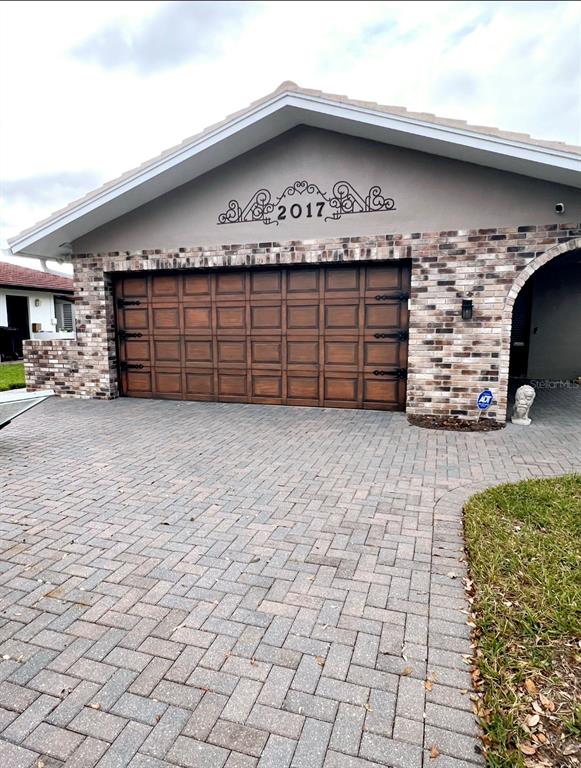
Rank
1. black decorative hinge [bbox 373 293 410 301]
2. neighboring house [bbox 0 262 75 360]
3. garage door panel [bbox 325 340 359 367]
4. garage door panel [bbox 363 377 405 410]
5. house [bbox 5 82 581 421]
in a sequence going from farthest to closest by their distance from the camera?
neighboring house [bbox 0 262 75 360]
garage door panel [bbox 325 340 359 367]
garage door panel [bbox 363 377 405 410]
black decorative hinge [bbox 373 293 410 301]
house [bbox 5 82 581 421]

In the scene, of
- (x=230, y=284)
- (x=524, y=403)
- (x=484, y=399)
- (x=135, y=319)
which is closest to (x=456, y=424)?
(x=484, y=399)

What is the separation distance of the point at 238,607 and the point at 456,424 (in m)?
4.98

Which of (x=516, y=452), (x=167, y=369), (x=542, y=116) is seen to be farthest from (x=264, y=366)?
(x=542, y=116)

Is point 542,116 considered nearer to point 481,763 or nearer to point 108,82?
point 108,82

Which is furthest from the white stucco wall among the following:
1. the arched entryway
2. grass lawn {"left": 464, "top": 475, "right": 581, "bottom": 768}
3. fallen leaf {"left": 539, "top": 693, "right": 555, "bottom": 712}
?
fallen leaf {"left": 539, "top": 693, "right": 555, "bottom": 712}

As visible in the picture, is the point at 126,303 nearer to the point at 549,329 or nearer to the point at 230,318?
the point at 230,318

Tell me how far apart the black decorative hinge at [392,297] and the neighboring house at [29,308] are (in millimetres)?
14056

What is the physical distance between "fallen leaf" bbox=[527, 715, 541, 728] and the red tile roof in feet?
65.4

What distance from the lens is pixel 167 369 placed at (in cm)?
899

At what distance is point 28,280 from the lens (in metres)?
20.4

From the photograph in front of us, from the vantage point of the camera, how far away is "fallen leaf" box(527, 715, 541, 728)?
1895 mm

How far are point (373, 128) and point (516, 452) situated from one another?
464 centimetres

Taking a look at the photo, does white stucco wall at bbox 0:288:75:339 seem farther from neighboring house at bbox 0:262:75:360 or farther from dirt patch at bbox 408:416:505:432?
dirt patch at bbox 408:416:505:432

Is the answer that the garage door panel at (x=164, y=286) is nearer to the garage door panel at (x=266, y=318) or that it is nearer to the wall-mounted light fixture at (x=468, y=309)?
the garage door panel at (x=266, y=318)
